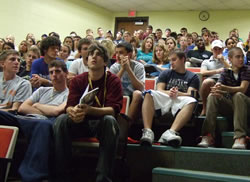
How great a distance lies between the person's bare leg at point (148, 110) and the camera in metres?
2.25

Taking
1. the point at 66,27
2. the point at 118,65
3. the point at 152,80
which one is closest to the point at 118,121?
the point at 118,65

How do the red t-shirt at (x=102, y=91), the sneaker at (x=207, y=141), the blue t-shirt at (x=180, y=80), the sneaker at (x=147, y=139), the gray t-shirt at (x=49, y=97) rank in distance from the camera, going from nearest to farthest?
the red t-shirt at (x=102, y=91) → the sneaker at (x=147, y=139) → the sneaker at (x=207, y=141) → the gray t-shirt at (x=49, y=97) → the blue t-shirt at (x=180, y=80)

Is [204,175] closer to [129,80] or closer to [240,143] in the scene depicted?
[240,143]

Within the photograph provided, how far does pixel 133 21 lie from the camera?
9.85 m

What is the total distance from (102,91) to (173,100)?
2.15 ft

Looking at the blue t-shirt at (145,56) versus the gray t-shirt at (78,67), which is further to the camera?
the blue t-shirt at (145,56)

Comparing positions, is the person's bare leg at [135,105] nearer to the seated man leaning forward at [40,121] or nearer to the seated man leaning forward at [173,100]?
the seated man leaning forward at [173,100]

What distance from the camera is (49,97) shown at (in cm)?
238

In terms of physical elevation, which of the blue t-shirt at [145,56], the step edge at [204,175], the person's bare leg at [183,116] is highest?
the blue t-shirt at [145,56]

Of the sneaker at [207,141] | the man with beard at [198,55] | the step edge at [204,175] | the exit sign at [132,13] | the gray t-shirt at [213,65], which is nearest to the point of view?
the step edge at [204,175]

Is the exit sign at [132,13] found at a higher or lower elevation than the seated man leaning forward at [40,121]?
higher

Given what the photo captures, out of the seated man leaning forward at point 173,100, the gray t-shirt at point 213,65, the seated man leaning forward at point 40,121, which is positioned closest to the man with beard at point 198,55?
the gray t-shirt at point 213,65

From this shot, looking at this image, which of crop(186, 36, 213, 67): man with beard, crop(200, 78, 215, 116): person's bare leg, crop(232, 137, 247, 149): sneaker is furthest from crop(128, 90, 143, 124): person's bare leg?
crop(186, 36, 213, 67): man with beard

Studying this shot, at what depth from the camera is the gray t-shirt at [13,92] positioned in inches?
99.5
